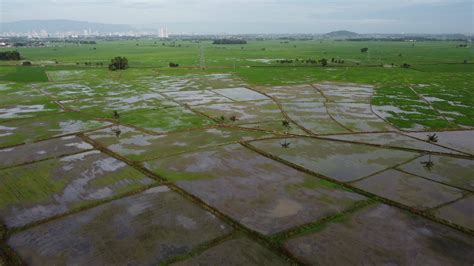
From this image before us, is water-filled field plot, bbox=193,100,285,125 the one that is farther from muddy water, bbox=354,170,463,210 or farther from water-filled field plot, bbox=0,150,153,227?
muddy water, bbox=354,170,463,210

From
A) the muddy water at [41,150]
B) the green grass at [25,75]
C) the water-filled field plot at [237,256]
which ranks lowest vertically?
the water-filled field plot at [237,256]

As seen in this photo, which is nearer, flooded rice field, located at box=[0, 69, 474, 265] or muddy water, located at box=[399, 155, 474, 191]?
flooded rice field, located at box=[0, 69, 474, 265]

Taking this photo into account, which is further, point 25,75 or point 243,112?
point 25,75


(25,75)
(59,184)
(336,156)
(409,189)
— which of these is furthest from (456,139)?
(25,75)

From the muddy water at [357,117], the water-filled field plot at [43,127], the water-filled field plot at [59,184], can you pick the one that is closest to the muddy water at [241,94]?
the muddy water at [357,117]

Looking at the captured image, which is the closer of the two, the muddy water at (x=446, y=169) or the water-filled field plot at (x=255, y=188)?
the water-filled field plot at (x=255, y=188)

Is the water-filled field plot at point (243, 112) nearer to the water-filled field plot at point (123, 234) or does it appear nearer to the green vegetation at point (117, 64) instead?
the water-filled field plot at point (123, 234)

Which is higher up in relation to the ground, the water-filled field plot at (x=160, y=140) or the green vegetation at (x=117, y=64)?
the green vegetation at (x=117, y=64)

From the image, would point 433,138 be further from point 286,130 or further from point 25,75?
point 25,75

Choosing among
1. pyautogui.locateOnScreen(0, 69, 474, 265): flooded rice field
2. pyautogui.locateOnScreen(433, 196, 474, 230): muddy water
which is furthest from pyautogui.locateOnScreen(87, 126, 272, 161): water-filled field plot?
pyautogui.locateOnScreen(433, 196, 474, 230): muddy water

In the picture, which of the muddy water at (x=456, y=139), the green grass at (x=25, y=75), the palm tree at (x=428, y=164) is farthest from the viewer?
the green grass at (x=25, y=75)
